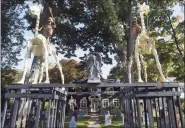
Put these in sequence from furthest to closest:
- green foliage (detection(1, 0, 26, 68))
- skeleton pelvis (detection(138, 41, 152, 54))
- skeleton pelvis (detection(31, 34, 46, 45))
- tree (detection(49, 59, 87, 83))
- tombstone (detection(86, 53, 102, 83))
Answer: tree (detection(49, 59, 87, 83)) → green foliage (detection(1, 0, 26, 68)) → skeleton pelvis (detection(138, 41, 152, 54)) → skeleton pelvis (detection(31, 34, 46, 45)) → tombstone (detection(86, 53, 102, 83))

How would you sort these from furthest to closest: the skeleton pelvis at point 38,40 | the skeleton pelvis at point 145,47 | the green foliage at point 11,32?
the green foliage at point 11,32 < the skeleton pelvis at point 145,47 < the skeleton pelvis at point 38,40

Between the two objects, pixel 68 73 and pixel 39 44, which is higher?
pixel 68 73

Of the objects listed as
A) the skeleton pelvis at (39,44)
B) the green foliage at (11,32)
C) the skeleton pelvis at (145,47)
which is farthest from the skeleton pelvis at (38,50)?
the green foliage at (11,32)

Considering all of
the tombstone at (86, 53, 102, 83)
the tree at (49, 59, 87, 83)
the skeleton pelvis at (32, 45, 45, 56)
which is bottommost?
the tombstone at (86, 53, 102, 83)

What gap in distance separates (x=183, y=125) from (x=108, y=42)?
11479 mm

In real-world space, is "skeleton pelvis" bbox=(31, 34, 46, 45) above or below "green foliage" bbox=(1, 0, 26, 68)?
below

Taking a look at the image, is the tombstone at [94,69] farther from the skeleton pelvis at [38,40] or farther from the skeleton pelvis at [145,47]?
the skeleton pelvis at [145,47]

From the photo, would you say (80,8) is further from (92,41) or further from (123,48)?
(123,48)

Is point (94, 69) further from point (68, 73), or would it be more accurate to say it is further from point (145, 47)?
point (68, 73)

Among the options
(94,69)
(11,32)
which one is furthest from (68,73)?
(94,69)

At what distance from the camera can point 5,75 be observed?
810 inches

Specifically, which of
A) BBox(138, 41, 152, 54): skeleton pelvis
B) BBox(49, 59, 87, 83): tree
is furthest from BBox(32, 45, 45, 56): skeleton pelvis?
BBox(49, 59, 87, 83): tree

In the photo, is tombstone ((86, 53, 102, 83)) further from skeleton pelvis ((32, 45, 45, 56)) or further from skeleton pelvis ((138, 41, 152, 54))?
skeleton pelvis ((138, 41, 152, 54))

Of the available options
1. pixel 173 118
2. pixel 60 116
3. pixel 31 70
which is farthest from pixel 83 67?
pixel 173 118
